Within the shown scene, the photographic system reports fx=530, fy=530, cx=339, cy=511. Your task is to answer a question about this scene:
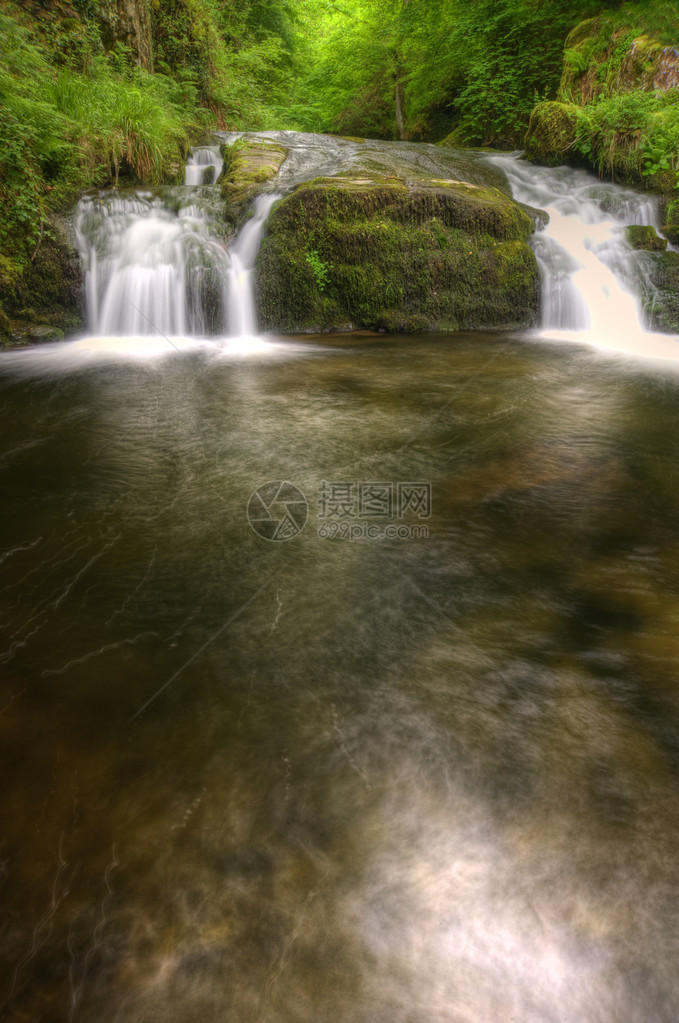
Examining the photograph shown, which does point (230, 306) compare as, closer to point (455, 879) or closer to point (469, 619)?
point (469, 619)

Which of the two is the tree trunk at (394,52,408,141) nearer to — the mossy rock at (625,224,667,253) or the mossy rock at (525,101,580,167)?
the mossy rock at (525,101,580,167)

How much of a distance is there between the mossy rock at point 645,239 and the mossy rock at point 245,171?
5.56 metres

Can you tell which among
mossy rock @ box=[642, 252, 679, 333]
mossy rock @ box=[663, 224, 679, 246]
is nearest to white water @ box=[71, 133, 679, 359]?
mossy rock @ box=[642, 252, 679, 333]

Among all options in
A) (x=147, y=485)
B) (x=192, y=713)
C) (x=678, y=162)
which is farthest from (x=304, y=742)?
(x=678, y=162)

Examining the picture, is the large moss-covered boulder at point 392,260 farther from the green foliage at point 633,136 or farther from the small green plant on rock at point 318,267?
the green foliage at point 633,136

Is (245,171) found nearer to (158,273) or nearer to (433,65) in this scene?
(158,273)

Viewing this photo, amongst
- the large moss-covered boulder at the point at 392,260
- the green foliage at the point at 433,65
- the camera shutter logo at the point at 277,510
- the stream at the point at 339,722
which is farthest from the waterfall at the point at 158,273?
the green foliage at the point at 433,65

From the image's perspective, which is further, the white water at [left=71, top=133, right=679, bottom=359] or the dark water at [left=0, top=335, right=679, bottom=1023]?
the white water at [left=71, top=133, right=679, bottom=359]

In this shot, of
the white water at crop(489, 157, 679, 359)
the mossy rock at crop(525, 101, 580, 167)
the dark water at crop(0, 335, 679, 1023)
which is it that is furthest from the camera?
the mossy rock at crop(525, 101, 580, 167)

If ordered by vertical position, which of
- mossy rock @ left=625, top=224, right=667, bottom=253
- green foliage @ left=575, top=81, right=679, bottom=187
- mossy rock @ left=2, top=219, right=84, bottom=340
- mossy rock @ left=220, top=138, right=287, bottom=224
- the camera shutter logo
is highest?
green foliage @ left=575, top=81, right=679, bottom=187

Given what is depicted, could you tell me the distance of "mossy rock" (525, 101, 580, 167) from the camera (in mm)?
9883

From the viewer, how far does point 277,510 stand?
3002mm

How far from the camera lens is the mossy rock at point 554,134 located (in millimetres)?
9883

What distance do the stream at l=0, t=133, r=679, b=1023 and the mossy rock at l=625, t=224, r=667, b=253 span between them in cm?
560
